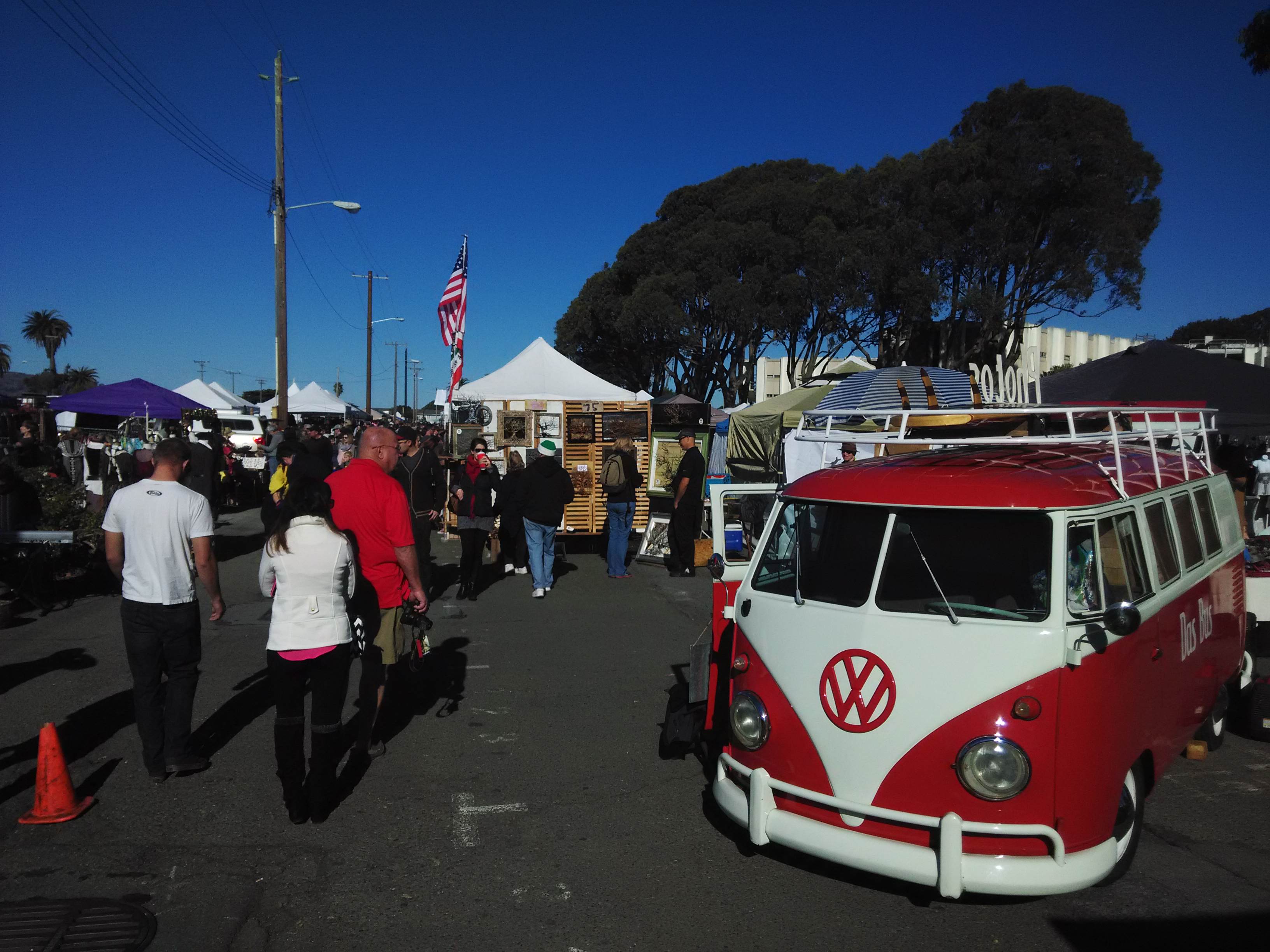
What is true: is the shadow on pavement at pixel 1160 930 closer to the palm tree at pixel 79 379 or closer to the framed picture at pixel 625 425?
the framed picture at pixel 625 425

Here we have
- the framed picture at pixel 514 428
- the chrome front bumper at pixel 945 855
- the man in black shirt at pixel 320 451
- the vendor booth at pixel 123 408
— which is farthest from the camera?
the vendor booth at pixel 123 408

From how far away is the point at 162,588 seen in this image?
4828mm

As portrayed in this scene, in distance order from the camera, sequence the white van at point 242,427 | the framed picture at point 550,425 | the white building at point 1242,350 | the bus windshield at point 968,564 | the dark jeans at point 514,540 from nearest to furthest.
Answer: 1. the bus windshield at point 968,564
2. the dark jeans at point 514,540
3. the framed picture at point 550,425
4. the white van at point 242,427
5. the white building at point 1242,350

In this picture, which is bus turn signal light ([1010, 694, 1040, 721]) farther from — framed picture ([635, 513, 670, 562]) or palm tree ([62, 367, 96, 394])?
palm tree ([62, 367, 96, 394])

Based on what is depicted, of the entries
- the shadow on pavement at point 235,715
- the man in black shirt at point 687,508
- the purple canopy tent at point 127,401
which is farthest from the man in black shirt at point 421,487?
the purple canopy tent at point 127,401

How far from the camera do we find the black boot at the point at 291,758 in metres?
4.35

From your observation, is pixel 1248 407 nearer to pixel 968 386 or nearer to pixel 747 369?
pixel 968 386

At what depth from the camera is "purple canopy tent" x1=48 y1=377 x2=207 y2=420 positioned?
18266 millimetres

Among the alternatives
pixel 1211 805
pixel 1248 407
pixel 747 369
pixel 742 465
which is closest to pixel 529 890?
pixel 1211 805

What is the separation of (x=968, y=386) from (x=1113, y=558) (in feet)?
15.0

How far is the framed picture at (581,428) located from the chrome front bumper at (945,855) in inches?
437

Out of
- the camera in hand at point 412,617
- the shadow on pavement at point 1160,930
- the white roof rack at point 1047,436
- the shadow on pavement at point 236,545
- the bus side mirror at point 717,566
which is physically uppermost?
the white roof rack at point 1047,436

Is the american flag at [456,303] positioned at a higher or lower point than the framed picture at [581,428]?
higher

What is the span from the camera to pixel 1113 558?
3.89m
